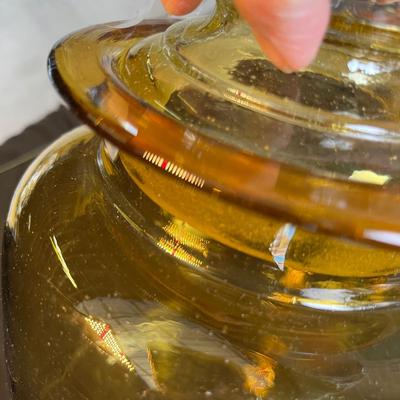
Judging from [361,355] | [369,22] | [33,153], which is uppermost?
[369,22]

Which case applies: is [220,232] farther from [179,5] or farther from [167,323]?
[179,5]

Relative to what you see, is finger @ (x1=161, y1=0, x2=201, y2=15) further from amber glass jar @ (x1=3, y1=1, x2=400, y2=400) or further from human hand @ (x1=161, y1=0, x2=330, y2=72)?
human hand @ (x1=161, y1=0, x2=330, y2=72)

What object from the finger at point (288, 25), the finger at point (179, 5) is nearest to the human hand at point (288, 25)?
the finger at point (288, 25)

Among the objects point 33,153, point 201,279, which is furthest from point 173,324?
point 33,153

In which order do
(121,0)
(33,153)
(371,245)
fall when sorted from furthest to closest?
(121,0)
(33,153)
(371,245)

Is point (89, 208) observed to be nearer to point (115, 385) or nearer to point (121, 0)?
point (115, 385)

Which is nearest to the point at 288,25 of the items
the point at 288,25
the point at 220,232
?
the point at 288,25

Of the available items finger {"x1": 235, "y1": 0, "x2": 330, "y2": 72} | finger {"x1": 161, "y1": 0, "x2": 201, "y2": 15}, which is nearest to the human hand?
finger {"x1": 235, "y1": 0, "x2": 330, "y2": 72}
